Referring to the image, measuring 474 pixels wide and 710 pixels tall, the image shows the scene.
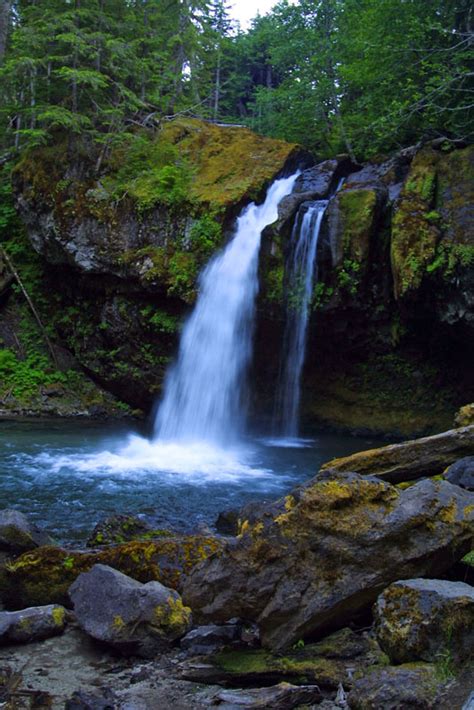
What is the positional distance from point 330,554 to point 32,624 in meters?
2.15

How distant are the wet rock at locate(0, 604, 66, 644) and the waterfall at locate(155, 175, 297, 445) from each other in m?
9.02

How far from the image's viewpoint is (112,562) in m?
4.91

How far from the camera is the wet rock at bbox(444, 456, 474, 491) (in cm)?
563

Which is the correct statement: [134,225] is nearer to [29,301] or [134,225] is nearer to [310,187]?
[310,187]

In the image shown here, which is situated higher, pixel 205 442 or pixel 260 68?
pixel 260 68

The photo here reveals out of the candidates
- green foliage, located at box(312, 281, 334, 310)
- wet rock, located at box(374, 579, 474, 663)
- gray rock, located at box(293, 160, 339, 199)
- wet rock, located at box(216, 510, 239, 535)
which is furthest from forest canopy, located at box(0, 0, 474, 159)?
wet rock, located at box(374, 579, 474, 663)

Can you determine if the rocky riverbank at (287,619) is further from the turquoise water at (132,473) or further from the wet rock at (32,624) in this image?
the turquoise water at (132,473)

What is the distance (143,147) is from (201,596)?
14232mm

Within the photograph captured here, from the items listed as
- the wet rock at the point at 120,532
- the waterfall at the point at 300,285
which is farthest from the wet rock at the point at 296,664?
the waterfall at the point at 300,285

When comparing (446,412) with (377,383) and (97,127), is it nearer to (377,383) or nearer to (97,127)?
(377,383)

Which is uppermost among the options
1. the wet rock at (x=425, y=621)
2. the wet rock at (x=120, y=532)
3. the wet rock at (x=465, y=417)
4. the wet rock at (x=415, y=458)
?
the wet rock at (x=465, y=417)

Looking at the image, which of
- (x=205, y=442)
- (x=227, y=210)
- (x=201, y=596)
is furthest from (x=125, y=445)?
(x=201, y=596)

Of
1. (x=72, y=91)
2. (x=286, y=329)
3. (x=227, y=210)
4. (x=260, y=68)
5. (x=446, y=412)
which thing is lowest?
(x=446, y=412)

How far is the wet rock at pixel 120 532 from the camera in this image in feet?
19.2
